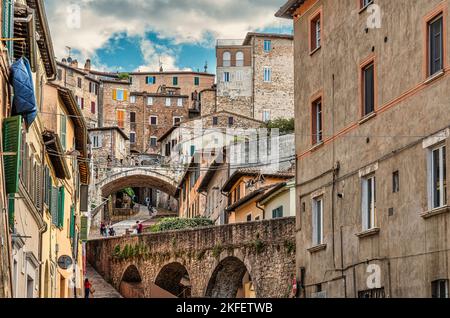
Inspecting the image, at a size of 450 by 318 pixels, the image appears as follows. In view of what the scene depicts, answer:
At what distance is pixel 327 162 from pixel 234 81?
8695cm

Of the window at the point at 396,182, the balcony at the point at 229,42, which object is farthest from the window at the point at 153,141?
the window at the point at 396,182

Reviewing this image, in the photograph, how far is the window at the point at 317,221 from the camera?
98.7ft

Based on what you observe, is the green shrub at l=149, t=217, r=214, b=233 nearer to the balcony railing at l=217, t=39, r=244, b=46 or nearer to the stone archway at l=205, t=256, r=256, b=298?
the stone archway at l=205, t=256, r=256, b=298

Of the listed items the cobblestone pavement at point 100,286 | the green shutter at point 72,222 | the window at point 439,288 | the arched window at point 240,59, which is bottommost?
the cobblestone pavement at point 100,286

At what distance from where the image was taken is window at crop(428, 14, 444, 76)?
74.4ft

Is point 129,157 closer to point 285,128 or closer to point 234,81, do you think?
point 234,81

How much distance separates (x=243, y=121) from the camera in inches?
4001

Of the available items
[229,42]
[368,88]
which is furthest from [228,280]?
[229,42]

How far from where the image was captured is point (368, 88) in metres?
26.8

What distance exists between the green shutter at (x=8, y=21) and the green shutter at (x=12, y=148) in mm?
1549

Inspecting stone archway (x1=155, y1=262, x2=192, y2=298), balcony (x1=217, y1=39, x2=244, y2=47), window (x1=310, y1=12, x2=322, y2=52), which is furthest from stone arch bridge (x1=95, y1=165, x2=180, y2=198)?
window (x1=310, y1=12, x2=322, y2=52)

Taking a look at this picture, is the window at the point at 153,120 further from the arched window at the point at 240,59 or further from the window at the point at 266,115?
the window at the point at 266,115

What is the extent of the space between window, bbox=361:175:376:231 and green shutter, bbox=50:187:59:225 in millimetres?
10075

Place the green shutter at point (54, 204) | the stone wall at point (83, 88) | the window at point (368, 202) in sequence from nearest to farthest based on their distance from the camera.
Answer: the window at point (368, 202) → the green shutter at point (54, 204) → the stone wall at point (83, 88)
